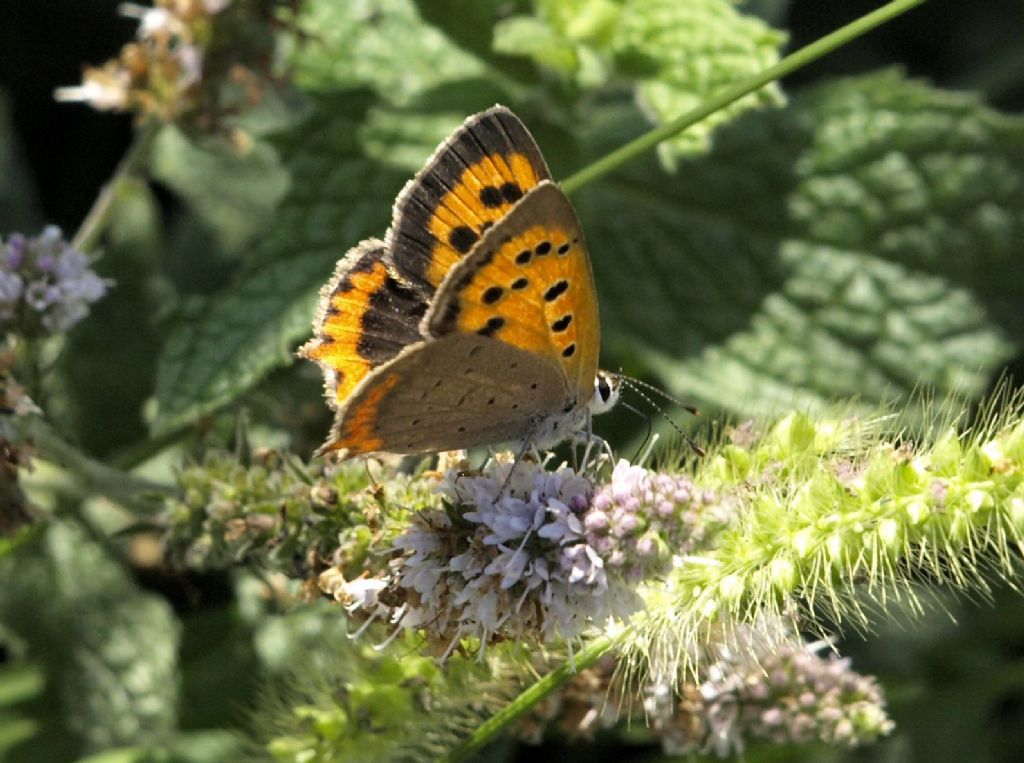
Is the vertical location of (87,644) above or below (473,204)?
below

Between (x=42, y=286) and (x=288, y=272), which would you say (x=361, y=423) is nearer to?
(x=42, y=286)

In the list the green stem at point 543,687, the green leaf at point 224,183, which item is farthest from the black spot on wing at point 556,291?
the green leaf at point 224,183

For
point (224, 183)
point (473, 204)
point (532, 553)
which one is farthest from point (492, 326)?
point (224, 183)

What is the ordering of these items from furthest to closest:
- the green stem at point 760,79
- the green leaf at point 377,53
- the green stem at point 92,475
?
→ the green leaf at point 377,53, the green stem at point 92,475, the green stem at point 760,79

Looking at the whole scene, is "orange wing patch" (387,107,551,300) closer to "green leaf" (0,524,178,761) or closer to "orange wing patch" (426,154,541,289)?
"orange wing patch" (426,154,541,289)

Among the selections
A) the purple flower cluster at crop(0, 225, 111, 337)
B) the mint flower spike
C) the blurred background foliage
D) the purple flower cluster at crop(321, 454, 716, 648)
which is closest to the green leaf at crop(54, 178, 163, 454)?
the blurred background foliage

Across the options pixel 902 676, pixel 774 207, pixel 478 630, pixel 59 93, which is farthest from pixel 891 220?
pixel 59 93

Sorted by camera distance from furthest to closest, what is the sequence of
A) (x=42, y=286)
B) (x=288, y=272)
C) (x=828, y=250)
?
(x=828, y=250) < (x=288, y=272) < (x=42, y=286)

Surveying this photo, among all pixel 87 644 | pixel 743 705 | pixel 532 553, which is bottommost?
Result: pixel 87 644

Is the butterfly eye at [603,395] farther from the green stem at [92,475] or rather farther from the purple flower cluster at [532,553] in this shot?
the green stem at [92,475]
